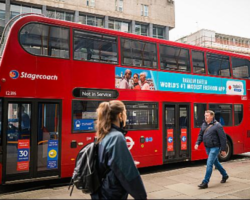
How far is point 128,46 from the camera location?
7.56m

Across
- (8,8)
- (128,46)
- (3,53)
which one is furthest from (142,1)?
(3,53)

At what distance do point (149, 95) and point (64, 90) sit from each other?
8.91 feet

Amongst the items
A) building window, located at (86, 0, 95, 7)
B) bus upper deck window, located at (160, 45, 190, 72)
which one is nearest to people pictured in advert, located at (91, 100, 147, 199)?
bus upper deck window, located at (160, 45, 190, 72)

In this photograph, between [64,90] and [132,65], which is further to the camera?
[132,65]

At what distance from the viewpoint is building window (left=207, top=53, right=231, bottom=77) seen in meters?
9.33

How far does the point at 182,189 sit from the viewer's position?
19.0ft

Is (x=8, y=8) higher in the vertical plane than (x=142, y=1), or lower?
lower

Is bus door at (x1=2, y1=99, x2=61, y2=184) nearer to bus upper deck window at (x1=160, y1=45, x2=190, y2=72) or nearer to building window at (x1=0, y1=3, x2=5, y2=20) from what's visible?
bus upper deck window at (x1=160, y1=45, x2=190, y2=72)

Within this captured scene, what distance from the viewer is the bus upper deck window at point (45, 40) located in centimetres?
614

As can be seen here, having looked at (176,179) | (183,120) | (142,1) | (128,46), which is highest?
(142,1)

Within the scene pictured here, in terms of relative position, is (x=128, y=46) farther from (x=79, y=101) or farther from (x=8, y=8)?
(x=8, y=8)

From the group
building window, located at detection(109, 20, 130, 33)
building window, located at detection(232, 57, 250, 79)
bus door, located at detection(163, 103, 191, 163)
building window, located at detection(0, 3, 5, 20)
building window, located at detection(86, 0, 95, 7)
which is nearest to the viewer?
bus door, located at detection(163, 103, 191, 163)

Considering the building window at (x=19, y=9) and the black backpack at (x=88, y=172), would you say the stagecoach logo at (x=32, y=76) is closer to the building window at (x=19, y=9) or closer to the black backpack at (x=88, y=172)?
the black backpack at (x=88, y=172)

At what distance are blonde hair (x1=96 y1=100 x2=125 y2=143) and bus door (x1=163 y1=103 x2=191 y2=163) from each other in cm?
554
